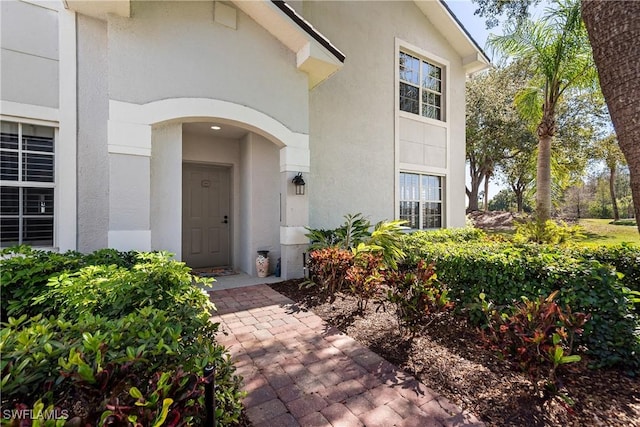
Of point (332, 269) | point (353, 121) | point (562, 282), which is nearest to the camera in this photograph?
point (562, 282)

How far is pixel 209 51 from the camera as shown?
6.04 m

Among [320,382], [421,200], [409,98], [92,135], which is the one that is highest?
A: [409,98]

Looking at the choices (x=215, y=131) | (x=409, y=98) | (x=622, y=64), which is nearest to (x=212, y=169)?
(x=215, y=131)

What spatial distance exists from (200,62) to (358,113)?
492 centimetres

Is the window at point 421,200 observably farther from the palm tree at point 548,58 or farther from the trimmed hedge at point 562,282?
the trimmed hedge at point 562,282

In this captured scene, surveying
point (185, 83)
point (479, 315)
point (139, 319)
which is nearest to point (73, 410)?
point (139, 319)

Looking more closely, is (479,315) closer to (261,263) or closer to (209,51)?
(261,263)

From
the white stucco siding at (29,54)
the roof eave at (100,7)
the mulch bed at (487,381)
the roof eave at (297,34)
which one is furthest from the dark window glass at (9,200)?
the mulch bed at (487,381)

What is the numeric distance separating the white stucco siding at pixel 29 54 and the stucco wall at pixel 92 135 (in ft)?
1.22

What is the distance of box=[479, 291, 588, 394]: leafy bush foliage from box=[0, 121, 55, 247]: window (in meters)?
7.10

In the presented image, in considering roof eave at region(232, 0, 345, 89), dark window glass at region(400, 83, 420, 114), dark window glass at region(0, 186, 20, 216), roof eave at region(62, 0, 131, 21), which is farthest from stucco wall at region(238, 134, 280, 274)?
dark window glass at region(400, 83, 420, 114)

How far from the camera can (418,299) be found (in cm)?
402

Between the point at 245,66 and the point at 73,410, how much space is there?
21.1 ft

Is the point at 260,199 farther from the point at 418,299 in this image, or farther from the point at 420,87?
the point at 420,87
